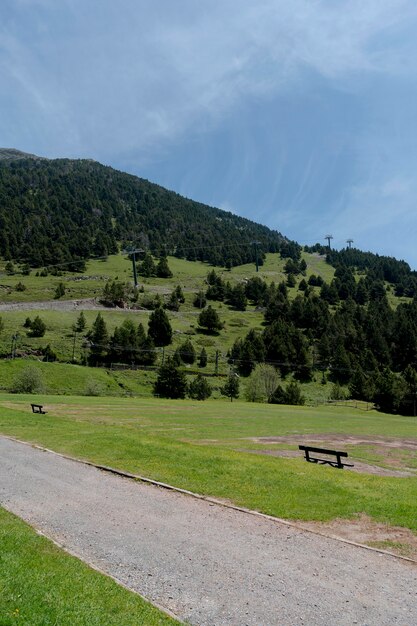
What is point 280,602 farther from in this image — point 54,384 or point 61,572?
point 54,384

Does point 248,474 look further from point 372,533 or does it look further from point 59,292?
point 59,292

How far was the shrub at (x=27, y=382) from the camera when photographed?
68062 millimetres

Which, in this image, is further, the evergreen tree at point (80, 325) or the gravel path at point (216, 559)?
the evergreen tree at point (80, 325)

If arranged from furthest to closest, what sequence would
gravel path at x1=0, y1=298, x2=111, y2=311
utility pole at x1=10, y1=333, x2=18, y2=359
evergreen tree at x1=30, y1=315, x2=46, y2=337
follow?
gravel path at x1=0, y1=298, x2=111, y2=311, evergreen tree at x1=30, y1=315, x2=46, y2=337, utility pole at x1=10, y1=333, x2=18, y2=359

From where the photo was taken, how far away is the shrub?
68.1 m

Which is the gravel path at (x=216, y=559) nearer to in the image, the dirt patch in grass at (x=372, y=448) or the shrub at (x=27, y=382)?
the dirt patch in grass at (x=372, y=448)

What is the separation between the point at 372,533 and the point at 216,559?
428 cm

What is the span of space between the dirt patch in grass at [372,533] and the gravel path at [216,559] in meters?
0.58

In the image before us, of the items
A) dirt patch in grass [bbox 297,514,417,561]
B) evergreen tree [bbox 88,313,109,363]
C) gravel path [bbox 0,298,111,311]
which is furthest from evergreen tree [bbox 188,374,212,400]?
dirt patch in grass [bbox 297,514,417,561]

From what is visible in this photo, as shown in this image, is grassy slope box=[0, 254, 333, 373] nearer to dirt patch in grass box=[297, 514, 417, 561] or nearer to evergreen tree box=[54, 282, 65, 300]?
evergreen tree box=[54, 282, 65, 300]

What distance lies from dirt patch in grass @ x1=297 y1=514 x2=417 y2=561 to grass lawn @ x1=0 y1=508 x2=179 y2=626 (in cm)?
544

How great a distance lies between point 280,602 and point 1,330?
365 feet

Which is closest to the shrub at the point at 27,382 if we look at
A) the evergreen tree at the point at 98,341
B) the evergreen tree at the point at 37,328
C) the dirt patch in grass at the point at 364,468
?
the evergreen tree at the point at 98,341

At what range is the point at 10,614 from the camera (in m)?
5.89
